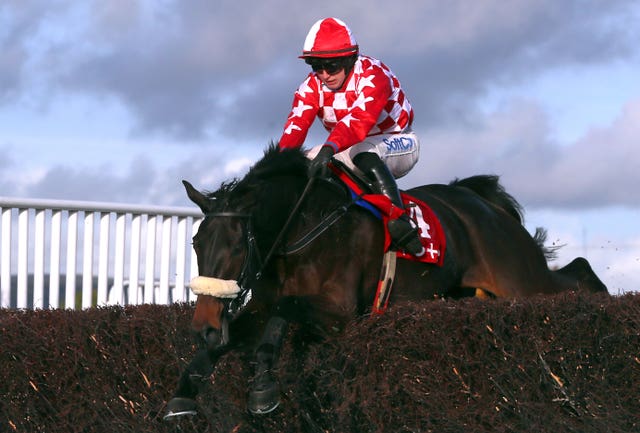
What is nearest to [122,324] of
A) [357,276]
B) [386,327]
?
[357,276]

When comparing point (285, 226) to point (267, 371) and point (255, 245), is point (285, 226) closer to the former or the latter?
point (255, 245)

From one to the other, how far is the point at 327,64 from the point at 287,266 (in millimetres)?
1127

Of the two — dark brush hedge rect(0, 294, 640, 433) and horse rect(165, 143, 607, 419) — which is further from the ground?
horse rect(165, 143, 607, 419)

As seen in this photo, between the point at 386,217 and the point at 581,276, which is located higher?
the point at 386,217

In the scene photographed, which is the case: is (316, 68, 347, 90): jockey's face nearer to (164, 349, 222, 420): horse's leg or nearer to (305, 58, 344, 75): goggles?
(305, 58, 344, 75): goggles

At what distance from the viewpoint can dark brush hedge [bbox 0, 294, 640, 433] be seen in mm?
4062

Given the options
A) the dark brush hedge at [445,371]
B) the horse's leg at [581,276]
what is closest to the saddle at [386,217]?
the dark brush hedge at [445,371]

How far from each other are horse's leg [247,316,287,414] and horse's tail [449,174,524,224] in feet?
9.81

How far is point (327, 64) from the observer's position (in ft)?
18.4

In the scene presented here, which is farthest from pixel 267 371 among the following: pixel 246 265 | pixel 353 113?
pixel 353 113

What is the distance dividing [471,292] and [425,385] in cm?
→ 230

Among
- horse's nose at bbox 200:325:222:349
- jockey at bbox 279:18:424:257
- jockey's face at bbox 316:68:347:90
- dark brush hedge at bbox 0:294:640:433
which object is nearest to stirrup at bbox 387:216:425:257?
jockey at bbox 279:18:424:257

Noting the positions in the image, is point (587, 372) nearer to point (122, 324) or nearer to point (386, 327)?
point (386, 327)

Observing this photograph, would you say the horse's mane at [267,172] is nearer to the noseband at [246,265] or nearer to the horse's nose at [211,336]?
the noseband at [246,265]
